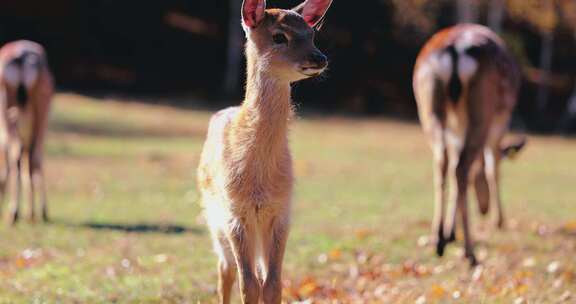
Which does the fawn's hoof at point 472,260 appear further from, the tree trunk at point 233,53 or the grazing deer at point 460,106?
the tree trunk at point 233,53

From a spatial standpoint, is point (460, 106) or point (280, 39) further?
point (460, 106)

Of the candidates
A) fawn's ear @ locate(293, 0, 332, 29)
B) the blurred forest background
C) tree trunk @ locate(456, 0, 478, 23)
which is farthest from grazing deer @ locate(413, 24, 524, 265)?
the blurred forest background

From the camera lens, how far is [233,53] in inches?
1387

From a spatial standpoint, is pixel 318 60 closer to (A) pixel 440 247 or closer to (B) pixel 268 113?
(B) pixel 268 113

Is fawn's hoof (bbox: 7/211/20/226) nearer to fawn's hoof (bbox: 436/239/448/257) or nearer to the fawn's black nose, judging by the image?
fawn's hoof (bbox: 436/239/448/257)

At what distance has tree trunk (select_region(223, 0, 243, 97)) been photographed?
1385 inches

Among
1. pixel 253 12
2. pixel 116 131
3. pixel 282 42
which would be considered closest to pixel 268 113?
pixel 282 42

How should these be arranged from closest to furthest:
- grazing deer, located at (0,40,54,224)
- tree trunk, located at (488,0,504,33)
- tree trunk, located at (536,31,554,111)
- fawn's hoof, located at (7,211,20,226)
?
fawn's hoof, located at (7,211,20,226), grazing deer, located at (0,40,54,224), tree trunk, located at (488,0,504,33), tree trunk, located at (536,31,554,111)

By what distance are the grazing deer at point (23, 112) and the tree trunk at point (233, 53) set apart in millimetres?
20954

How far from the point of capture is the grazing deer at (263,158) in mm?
6016

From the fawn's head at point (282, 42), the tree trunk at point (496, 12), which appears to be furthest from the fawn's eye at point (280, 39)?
the tree trunk at point (496, 12)

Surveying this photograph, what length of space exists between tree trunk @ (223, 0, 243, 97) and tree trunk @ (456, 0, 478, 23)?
7.90 metres

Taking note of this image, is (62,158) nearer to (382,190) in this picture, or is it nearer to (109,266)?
(382,190)

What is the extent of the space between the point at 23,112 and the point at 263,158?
7959mm
